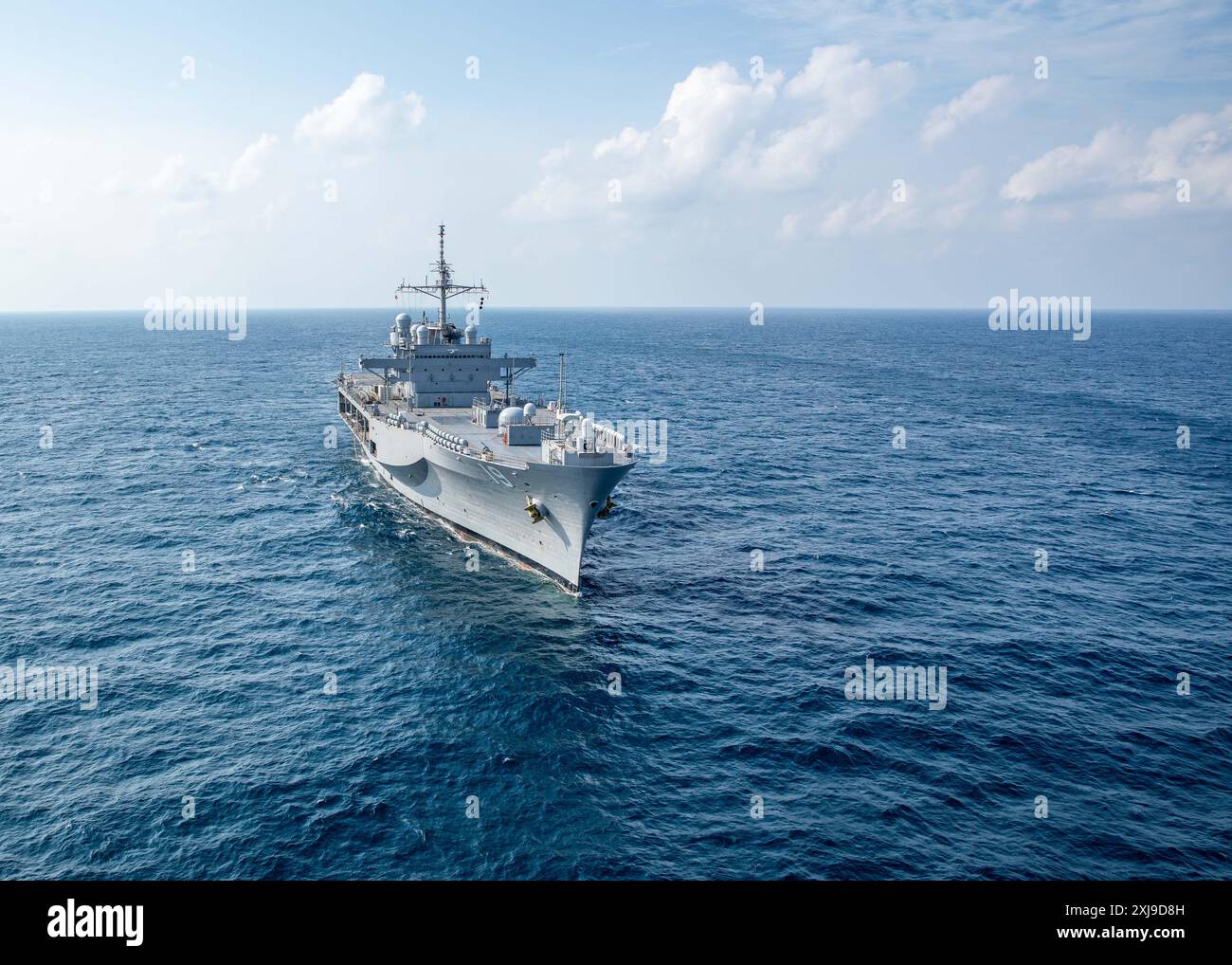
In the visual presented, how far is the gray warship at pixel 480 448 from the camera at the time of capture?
1658 inches

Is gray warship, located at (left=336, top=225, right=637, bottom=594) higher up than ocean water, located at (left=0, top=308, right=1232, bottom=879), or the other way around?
gray warship, located at (left=336, top=225, right=637, bottom=594)

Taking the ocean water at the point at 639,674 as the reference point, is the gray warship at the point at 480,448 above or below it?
above

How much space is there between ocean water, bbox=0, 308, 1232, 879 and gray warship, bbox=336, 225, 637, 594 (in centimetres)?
254

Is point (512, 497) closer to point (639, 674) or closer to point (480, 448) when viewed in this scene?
point (480, 448)

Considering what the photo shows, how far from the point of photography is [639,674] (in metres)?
35.6

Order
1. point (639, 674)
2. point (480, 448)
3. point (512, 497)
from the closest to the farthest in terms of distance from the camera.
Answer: point (639, 674) < point (512, 497) < point (480, 448)

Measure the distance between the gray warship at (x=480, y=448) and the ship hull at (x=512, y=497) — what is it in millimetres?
77

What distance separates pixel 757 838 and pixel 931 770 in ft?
25.6

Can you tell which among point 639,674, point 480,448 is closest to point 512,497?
point 480,448

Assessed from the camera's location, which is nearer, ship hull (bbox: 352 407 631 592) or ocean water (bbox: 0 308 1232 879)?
ocean water (bbox: 0 308 1232 879)

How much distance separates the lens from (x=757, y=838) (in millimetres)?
25203

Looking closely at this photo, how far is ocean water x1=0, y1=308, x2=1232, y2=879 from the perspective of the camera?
25.1 metres

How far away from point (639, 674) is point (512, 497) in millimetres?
14610
